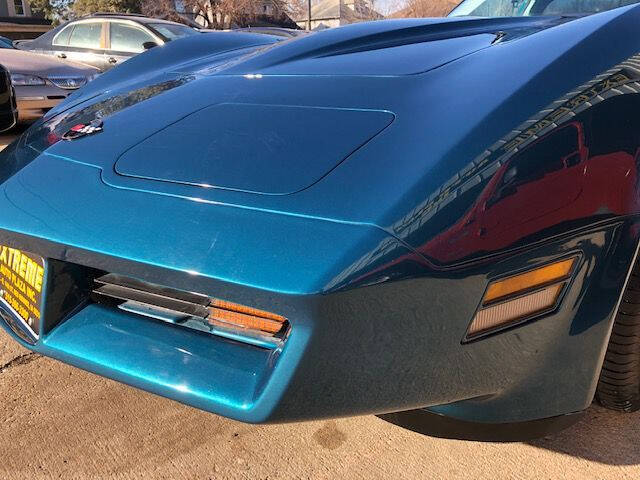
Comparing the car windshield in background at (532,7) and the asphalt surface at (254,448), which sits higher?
the car windshield in background at (532,7)

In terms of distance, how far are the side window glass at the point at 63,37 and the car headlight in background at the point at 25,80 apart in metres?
3.09

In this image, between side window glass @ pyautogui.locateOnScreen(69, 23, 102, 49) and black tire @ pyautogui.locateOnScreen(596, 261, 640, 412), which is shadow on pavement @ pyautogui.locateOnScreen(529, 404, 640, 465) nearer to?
black tire @ pyautogui.locateOnScreen(596, 261, 640, 412)

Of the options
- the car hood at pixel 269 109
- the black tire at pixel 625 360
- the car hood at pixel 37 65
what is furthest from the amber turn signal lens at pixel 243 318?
the car hood at pixel 37 65

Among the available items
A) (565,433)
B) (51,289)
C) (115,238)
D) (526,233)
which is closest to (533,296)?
(526,233)

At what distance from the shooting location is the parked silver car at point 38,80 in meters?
5.64

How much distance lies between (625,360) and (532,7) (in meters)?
1.65

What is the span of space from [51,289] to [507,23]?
1643 mm

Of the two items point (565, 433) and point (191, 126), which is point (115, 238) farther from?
point (565, 433)

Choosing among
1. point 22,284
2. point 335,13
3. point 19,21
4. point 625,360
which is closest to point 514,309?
point 625,360

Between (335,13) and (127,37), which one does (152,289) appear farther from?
(335,13)

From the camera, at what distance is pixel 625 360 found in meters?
1.50

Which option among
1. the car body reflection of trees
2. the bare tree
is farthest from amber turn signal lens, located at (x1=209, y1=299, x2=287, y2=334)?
the bare tree

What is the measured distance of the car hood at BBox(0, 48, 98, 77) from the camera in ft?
19.1

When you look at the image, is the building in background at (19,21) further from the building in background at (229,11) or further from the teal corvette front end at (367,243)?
the teal corvette front end at (367,243)
